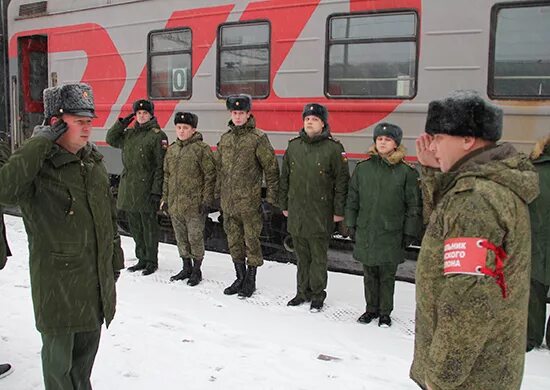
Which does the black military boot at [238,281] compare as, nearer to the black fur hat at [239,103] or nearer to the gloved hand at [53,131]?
the black fur hat at [239,103]

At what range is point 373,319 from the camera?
432 centimetres

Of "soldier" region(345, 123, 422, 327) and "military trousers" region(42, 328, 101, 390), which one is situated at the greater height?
"soldier" region(345, 123, 422, 327)

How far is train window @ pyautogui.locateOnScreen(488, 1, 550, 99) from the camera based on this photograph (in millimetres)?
4566

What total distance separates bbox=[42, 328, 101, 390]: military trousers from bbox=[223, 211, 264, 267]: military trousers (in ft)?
7.77

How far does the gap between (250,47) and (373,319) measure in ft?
10.4

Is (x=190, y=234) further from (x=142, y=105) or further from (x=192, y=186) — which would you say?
(x=142, y=105)

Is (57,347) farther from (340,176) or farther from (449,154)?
(340,176)

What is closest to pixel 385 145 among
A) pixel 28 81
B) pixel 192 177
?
pixel 192 177

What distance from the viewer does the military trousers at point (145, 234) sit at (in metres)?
5.46

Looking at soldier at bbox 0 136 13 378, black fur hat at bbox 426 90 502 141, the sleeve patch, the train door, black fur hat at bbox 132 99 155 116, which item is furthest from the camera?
the train door

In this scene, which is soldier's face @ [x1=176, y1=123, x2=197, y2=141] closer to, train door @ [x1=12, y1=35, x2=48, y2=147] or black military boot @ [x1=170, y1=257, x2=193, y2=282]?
black military boot @ [x1=170, y1=257, x2=193, y2=282]

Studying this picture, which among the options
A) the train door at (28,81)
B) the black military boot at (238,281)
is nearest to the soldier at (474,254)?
the black military boot at (238,281)

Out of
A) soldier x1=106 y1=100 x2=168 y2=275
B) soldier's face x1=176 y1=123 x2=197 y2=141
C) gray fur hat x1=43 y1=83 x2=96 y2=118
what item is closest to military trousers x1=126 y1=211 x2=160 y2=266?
soldier x1=106 y1=100 x2=168 y2=275

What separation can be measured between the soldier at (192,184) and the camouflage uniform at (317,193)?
0.93 meters
